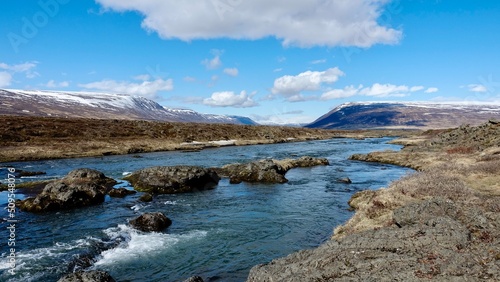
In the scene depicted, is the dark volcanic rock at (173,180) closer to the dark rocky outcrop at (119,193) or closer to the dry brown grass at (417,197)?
the dark rocky outcrop at (119,193)

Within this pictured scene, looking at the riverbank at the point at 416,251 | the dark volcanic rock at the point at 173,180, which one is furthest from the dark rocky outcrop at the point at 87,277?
the dark volcanic rock at the point at 173,180

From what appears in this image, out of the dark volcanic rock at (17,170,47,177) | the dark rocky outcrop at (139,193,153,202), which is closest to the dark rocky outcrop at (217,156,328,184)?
the dark rocky outcrop at (139,193,153,202)

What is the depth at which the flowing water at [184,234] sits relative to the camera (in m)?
17.8

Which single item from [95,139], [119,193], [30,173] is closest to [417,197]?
[119,193]

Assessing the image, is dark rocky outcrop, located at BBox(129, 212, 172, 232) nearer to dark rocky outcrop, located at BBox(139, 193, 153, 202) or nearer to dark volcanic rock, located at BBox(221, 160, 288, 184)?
dark rocky outcrop, located at BBox(139, 193, 153, 202)

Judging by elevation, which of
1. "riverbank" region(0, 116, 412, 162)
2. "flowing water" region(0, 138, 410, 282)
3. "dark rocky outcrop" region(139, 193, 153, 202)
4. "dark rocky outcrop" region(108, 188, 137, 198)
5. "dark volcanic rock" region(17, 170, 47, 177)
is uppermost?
"riverbank" region(0, 116, 412, 162)

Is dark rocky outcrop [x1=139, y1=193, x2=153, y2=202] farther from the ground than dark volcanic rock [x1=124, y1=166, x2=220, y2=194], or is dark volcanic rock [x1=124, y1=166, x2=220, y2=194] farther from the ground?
dark volcanic rock [x1=124, y1=166, x2=220, y2=194]

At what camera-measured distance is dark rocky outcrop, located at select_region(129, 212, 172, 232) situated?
24.1m

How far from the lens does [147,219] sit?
A: 24703mm

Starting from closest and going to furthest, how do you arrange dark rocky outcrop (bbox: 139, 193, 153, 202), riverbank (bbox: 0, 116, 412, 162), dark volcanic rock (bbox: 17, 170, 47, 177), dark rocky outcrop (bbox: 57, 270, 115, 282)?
dark rocky outcrop (bbox: 57, 270, 115, 282)
dark rocky outcrop (bbox: 139, 193, 153, 202)
dark volcanic rock (bbox: 17, 170, 47, 177)
riverbank (bbox: 0, 116, 412, 162)

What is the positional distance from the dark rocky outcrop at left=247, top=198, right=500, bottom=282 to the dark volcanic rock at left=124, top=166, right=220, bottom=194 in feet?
89.8

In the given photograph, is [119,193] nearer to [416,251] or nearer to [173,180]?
[173,180]

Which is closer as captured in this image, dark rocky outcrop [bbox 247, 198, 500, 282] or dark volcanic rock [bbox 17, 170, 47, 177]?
dark rocky outcrop [bbox 247, 198, 500, 282]

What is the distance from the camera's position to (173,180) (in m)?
Answer: 38.9
